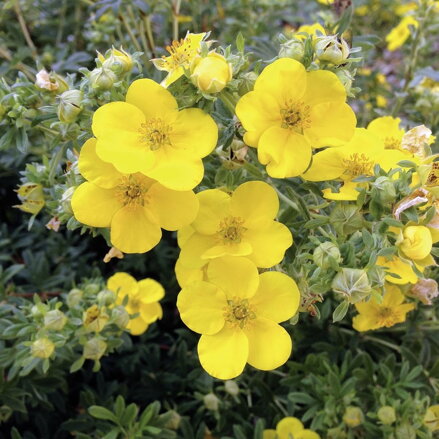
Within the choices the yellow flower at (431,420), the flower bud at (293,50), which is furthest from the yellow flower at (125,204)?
the yellow flower at (431,420)

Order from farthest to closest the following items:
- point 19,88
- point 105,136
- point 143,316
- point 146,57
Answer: point 146,57 → point 143,316 → point 19,88 → point 105,136

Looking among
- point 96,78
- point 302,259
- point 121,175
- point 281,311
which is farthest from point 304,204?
point 96,78

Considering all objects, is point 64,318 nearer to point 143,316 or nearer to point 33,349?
point 33,349

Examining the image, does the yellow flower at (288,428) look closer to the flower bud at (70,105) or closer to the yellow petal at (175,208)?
the yellow petal at (175,208)

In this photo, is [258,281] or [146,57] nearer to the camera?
[258,281]

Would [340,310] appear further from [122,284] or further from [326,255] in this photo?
[122,284]

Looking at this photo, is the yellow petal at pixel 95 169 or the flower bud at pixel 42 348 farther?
the flower bud at pixel 42 348

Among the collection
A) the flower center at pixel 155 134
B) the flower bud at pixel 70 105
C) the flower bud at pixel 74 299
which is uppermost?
the flower bud at pixel 70 105
